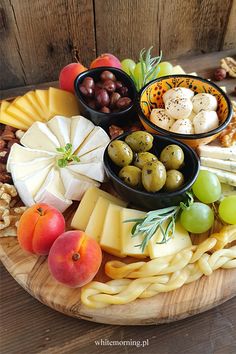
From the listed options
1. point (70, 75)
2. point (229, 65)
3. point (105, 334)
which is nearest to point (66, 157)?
point (70, 75)

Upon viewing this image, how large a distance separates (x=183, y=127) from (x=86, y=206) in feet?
1.25

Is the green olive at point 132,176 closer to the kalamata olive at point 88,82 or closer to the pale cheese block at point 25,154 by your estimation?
the pale cheese block at point 25,154

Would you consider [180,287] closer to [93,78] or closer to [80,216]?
[80,216]

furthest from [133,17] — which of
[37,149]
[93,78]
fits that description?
[37,149]

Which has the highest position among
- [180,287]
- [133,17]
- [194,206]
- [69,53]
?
[133,17]

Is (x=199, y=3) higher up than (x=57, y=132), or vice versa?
(x=199, y=3)

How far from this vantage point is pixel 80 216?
105 centimetres

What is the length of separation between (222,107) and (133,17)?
604 millimetres

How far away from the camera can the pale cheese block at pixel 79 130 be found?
1.19 metres

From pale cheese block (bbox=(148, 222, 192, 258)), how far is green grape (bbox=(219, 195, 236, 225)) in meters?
0.11

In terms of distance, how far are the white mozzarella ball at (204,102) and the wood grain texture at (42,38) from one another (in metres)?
0.59

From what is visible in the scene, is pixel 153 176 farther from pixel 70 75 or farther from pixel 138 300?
pixel 70 75


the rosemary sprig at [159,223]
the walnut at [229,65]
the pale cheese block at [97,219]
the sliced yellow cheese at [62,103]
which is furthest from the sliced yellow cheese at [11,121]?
the walnut at [229,65]

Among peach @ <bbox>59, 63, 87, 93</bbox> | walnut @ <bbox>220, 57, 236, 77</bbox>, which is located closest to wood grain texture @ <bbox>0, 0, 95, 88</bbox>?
peach @ <bbox>59, 63, 87, 93</bbox>
